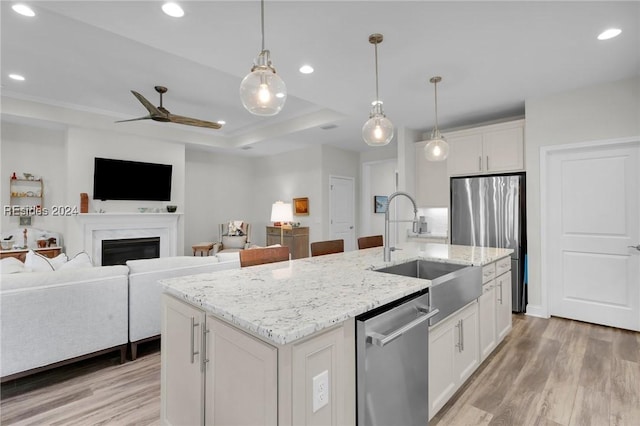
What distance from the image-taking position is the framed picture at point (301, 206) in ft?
21.5

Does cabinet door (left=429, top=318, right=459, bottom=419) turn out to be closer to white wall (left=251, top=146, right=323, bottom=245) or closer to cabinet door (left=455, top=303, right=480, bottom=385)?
cabinet door (left=455, top=303, right=480, bottom=385)

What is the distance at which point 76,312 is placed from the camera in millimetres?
2320

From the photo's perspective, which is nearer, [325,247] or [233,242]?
[325,247]

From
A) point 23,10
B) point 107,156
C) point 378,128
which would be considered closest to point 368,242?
point 378,128

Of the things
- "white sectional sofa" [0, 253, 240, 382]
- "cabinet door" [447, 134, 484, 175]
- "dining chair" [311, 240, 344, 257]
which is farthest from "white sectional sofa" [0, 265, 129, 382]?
"cabinet door" [447, 134, 484, 175]

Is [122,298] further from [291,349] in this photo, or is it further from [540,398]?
[540,398]

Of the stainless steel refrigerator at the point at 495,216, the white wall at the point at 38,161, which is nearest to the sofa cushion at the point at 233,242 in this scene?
the white wall at the point at 38,161

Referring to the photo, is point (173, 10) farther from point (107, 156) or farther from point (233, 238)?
point (233, 238)

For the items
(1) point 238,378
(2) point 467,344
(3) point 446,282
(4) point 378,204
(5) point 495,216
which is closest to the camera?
(1) point 238,378

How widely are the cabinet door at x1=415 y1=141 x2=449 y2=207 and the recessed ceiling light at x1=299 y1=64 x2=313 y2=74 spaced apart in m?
2.58

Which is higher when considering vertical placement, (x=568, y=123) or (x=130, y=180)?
(x=568, y=123)

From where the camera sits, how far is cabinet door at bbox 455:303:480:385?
6.49 ft

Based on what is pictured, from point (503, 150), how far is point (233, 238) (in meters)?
5.08

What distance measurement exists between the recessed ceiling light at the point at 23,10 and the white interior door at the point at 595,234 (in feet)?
17.6
